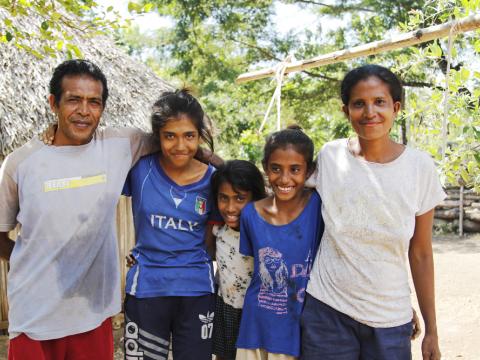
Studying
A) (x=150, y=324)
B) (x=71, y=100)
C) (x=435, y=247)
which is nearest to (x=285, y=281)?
(x=150, y=324)

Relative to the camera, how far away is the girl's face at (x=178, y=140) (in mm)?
2215

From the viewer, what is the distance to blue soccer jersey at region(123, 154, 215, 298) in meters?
2.16

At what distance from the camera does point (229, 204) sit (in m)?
2.31

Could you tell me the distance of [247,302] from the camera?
83.5 inches

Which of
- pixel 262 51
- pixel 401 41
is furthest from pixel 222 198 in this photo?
pixel 262 51

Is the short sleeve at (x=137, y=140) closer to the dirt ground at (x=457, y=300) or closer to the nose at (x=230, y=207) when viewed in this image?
the nose at (x=230, y=207)

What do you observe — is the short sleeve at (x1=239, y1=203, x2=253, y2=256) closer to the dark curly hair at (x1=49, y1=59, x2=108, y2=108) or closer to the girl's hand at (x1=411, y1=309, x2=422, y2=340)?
the girl's hand at (x1=411, y1=309, x2=422, y2=340)

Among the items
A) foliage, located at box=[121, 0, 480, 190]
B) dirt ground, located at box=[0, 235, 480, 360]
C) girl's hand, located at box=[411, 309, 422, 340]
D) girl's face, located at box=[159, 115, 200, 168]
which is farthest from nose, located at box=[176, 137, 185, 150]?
foliage, located at box=[121, 0, 480, 190]

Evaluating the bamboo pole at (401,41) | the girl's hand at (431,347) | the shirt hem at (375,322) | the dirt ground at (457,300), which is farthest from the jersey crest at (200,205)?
the dirt ground at (457,300)

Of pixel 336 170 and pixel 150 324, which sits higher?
pixel 336 170

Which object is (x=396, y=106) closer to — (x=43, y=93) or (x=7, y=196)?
(x=7, y=196)

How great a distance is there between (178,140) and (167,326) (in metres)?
0.83

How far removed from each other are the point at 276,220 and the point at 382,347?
25.5 inches

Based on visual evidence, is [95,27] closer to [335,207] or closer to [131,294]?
[131,294]
